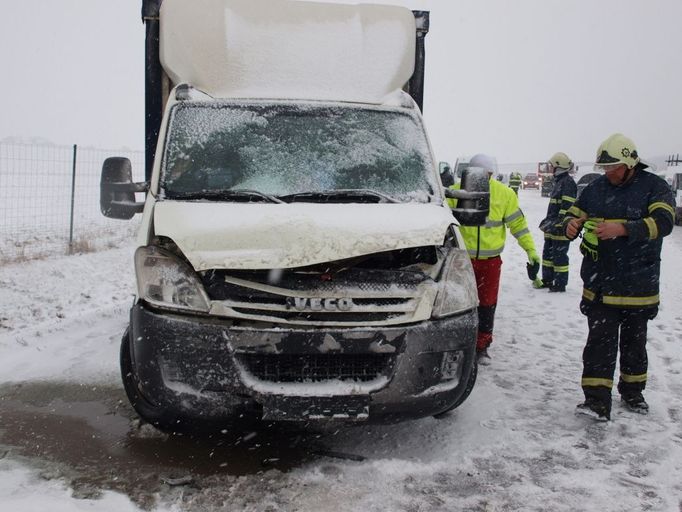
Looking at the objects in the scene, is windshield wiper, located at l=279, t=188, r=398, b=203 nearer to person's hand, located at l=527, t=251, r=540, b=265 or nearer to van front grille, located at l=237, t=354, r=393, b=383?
van front grille, located at l=237, t=354, r=393, b=383

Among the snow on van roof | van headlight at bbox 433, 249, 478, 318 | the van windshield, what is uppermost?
the snow on van roof

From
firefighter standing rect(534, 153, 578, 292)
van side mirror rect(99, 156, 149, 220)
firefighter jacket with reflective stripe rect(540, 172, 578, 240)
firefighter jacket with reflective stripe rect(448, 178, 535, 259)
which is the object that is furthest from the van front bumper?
firefighter jacket with reflective stripe rect(540, 172, 578, 240)

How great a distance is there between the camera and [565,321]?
710cm

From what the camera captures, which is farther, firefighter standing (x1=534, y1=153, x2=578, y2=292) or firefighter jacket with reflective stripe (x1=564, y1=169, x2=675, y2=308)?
firefighter standing (x1=534, y1=153, x2=578, y2=292)

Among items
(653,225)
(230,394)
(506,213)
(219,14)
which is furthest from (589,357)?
(219,14)

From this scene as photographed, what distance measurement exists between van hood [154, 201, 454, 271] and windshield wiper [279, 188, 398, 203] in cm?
24

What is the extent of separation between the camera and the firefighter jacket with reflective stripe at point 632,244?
13.6 feet

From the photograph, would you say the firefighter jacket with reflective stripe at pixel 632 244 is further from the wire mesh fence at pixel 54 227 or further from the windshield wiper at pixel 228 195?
the wire mesh fence at pixel 54 227

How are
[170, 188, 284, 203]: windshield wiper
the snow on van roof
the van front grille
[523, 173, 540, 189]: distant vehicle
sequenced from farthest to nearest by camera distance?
Answer: 1. [523, 173, 540, 189]: distant vehicle
2. the snow on van roof
3. [170, 188, 284, 203]: windshield wiper
4. the van front grille

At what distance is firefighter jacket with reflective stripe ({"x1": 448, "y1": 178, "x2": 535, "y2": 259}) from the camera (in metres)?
5.68

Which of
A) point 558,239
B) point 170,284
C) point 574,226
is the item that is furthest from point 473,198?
point 558,239

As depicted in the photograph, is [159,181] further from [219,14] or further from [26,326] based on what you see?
[26,326]

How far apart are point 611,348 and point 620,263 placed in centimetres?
60

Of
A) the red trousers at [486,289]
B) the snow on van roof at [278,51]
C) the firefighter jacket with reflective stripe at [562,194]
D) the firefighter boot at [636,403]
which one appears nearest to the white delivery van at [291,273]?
the snow on van roof at [278,51]
